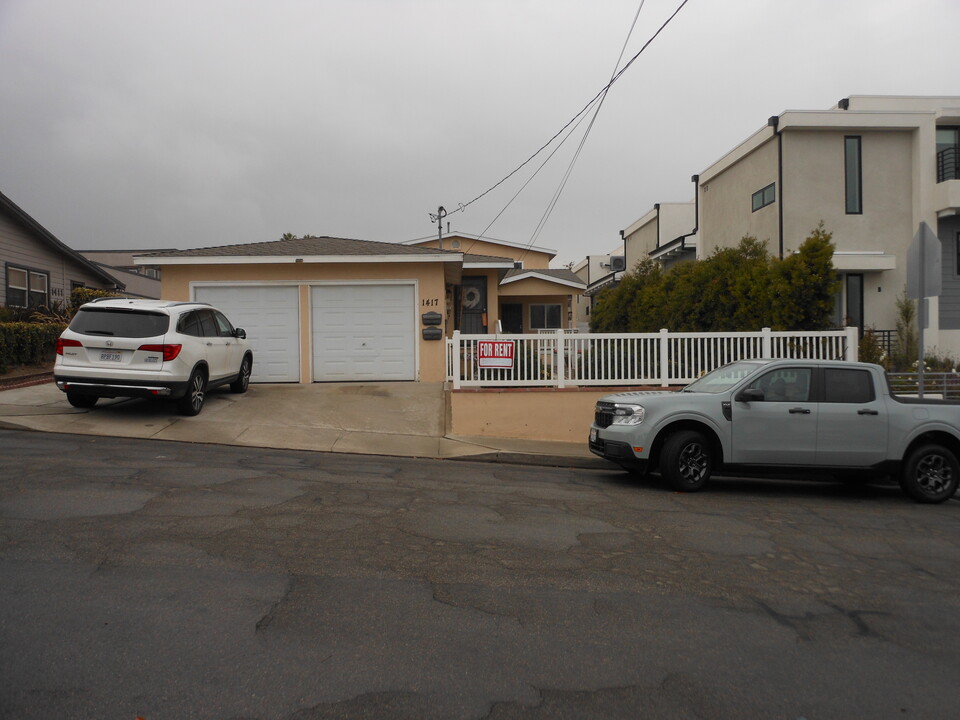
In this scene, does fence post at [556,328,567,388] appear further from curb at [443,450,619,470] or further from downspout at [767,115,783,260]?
downspout at [767,115,783,260]

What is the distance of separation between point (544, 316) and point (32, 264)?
17.7 meters

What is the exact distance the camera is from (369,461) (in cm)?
1076

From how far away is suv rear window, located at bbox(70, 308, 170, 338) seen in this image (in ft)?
39.9

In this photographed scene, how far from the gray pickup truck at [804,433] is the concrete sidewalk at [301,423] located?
2.36 m

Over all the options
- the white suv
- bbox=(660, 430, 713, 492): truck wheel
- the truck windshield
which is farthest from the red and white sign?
the white suv

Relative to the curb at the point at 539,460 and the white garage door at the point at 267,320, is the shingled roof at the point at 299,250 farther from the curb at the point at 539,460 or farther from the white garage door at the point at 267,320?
the curb at the point at 539,460

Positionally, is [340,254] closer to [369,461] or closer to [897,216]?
[369,461]

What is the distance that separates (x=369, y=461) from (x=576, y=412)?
4324 mm

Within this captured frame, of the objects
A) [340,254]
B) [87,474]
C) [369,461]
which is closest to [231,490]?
[87,474]

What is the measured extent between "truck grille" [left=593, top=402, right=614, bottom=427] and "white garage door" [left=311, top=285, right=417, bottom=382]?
7.55 metres

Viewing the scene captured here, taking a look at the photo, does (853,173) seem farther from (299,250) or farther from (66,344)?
(66,344)

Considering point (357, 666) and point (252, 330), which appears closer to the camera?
point (357, 666)

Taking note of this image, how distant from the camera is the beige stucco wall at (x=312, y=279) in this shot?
17281 mm

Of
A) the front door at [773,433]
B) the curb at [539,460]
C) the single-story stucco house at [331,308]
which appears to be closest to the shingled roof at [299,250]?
the single-story stucco house at [331,308]
